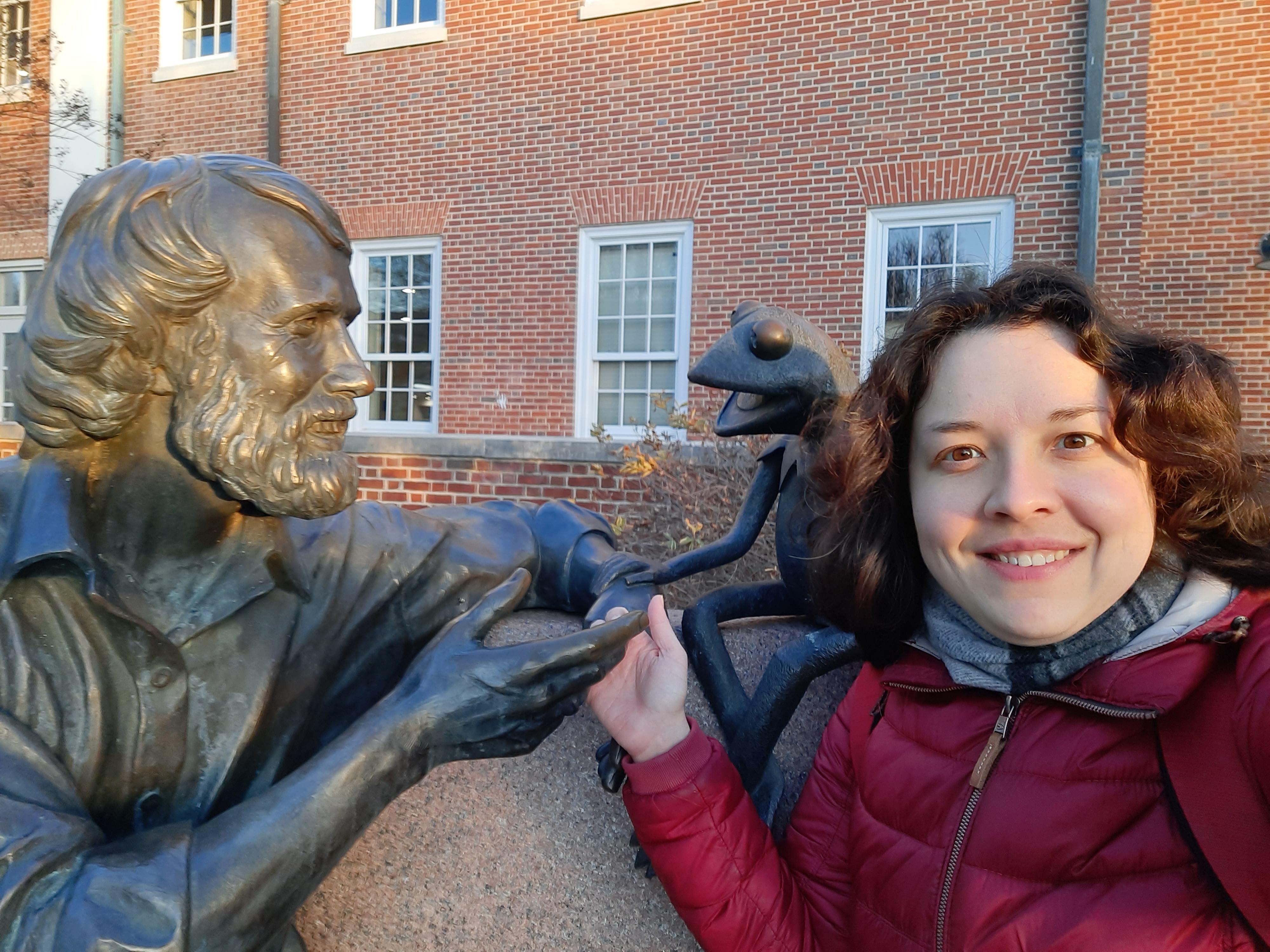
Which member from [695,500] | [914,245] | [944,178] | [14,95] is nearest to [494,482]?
[695,500]

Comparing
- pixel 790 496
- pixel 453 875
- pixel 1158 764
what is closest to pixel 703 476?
pixel 790 496

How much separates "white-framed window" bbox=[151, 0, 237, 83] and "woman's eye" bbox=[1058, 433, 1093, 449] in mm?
12264

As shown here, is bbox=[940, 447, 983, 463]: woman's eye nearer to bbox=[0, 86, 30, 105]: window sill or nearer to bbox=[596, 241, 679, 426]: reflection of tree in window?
bbox=[596, 241, 679, 426]: reflection of tree in window

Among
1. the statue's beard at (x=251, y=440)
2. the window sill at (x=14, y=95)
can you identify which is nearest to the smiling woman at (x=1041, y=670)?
the statue's beard at (x=251, y=440)

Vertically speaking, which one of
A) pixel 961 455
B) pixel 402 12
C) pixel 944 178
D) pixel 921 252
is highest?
pixel 402 12

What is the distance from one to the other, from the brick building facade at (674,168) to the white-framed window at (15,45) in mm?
1533

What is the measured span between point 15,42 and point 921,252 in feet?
37.1

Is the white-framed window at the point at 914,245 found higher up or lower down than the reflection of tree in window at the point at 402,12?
lower down

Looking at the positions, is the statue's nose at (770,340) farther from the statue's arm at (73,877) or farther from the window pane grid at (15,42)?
the window pane grid at (15,42)

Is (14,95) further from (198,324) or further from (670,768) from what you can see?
(670,768)

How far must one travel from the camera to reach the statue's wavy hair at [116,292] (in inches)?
47.8

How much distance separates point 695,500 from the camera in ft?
18.2

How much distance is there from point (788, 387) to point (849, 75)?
7462 millimetres

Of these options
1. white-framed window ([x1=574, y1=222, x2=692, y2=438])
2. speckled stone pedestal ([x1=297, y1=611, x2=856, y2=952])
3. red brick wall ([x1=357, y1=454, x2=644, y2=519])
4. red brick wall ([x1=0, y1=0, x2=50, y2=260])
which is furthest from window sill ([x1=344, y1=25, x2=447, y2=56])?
speckled stone pedestal ([x1=297, y1=611, x2=856, y2=952])
